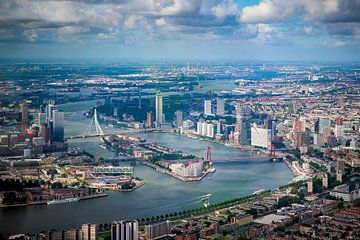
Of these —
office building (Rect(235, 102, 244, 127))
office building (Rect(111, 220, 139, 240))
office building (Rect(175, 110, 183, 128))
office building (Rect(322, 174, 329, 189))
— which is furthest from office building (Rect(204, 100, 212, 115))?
office building (Rect(111, 220, 139, 240))

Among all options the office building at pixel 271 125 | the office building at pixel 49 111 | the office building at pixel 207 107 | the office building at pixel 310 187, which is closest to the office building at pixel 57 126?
the office building at pixel 49 111

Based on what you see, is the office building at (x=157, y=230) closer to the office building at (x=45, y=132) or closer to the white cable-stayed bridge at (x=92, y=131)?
the office building at (x=45, y=132)

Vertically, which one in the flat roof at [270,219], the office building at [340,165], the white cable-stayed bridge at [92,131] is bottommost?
the flat roof at [270,219]

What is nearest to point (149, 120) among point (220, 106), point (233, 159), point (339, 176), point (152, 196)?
point (220, 106)

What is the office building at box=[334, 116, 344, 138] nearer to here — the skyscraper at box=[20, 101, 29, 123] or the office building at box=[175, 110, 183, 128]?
the office building at box=[175, 110, 183, 128]

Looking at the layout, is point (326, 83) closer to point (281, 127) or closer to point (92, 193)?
point (281, 127)

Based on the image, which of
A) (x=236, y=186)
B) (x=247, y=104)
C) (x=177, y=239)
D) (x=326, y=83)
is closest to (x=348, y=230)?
(x=177, y=239)
